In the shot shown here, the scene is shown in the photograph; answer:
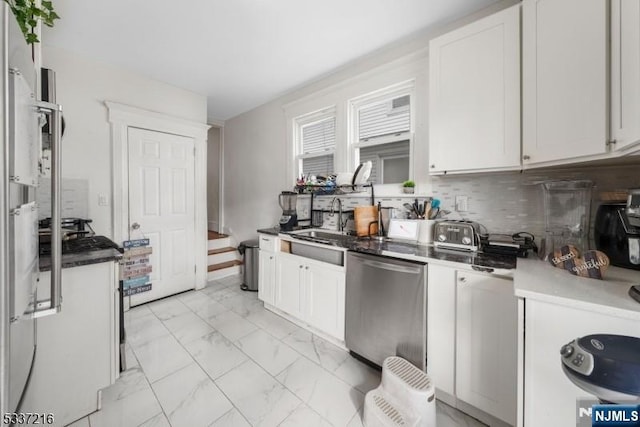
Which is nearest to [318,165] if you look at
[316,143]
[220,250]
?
[316,143]

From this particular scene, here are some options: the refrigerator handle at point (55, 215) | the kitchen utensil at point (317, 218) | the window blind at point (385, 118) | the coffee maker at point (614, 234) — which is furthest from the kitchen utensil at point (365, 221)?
the refrigerator handle at point (55, 215)

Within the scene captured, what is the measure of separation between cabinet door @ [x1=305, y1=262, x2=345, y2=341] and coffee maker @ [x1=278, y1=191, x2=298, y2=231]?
675 mm

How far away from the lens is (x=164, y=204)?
3035mm

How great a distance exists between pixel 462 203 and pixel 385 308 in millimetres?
1040

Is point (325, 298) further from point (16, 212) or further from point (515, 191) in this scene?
point (16, 212)

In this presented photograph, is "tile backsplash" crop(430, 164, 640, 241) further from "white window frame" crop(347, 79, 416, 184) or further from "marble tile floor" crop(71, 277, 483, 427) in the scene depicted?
"marble tile floor" crop(71, 277, 483, 427)

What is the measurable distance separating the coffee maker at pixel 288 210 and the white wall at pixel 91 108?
188cm

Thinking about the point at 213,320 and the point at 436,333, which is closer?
the point at 436,333

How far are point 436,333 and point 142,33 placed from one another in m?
3.34

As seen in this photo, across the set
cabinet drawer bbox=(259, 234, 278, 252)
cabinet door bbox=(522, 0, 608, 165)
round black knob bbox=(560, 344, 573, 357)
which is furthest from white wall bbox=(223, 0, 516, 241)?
round black knob bbox=(560, 344, 573, 357)

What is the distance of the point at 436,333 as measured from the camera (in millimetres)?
1465

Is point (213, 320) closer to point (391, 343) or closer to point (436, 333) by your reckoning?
point (391, 343)

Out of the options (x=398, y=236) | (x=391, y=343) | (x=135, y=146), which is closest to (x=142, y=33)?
(x=135, y=146)

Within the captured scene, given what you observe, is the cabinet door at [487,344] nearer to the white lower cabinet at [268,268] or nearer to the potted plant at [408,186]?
the potted plant at [408,186]
